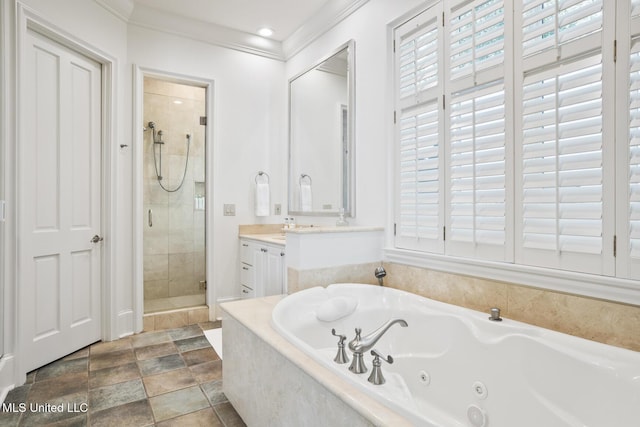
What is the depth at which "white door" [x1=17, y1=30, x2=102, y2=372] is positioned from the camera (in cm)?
231

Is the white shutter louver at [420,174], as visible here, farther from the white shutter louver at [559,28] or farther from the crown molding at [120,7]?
the crown molding at [120,7]

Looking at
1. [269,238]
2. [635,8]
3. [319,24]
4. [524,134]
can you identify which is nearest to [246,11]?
[319,24]

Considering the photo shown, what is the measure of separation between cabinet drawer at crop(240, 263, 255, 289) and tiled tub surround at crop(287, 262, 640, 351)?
3.52 ft

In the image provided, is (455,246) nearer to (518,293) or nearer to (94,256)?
(518,293)

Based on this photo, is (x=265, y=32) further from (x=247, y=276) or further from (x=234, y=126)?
(x=247, y=276)

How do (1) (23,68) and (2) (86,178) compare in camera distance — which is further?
(2) (86,178)

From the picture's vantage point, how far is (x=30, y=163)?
2.34 metres

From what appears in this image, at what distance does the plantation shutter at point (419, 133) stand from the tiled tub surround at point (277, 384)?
1.02 metres

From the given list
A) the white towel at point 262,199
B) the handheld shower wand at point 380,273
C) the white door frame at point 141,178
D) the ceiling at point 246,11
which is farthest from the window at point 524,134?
the white door frame at point 141,178

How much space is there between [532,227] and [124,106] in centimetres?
313

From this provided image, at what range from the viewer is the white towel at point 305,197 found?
348cm

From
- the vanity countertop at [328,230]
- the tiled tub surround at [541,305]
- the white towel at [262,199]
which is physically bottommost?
the tiled tub surround at [541,305]

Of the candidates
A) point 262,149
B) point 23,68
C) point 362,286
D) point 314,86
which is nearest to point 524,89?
point 362,286

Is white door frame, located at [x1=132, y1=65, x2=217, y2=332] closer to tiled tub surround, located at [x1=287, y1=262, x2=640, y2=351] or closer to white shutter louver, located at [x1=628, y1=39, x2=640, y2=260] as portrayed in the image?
tiled tub surround, located at [x1=287, y1=262, x2=640, y2=351]
